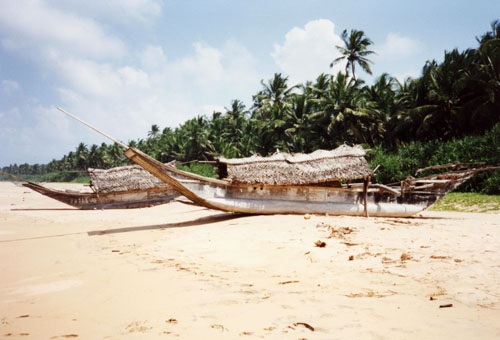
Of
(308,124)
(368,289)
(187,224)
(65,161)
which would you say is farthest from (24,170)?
(368,289)

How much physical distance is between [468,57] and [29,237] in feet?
86.1

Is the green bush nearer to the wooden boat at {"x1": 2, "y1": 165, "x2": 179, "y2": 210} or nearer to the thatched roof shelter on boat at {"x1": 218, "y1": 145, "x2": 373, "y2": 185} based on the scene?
the thatched roof shelter on boat at {"x1": 218, "y1": 145, "x2": 373, "y2": 185}

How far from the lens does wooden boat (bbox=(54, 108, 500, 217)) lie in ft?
27.3

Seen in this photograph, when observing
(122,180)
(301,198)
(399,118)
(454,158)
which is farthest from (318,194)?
(399,118)

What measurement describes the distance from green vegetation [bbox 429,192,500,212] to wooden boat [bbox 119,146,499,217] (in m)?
3.16

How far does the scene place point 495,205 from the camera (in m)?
11.3

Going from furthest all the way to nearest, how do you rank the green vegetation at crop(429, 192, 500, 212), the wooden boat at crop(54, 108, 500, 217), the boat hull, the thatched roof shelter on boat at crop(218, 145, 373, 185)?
1. the green vegetation at crop(429, 192, 500, 212)
2. the thatched roof shelter on boat at crop(218, 145, 373, 185)
3. the wooden boat at crop(54, 108, 500, 217)
4. the boat hull

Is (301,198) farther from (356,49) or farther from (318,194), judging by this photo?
(356,49)

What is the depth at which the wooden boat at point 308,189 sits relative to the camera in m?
8.31

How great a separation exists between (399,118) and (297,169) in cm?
1715

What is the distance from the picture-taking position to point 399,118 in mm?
22141

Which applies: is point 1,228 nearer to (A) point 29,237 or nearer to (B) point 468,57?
(A) point 29,237

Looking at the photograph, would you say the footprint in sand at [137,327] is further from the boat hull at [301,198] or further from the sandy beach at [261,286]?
the boat hull at [301,198]

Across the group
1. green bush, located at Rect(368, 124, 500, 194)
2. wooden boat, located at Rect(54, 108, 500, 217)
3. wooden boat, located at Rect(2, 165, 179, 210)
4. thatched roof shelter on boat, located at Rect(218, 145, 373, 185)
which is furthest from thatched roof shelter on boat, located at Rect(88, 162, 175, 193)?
green bush, located at Rect(368, 124, 500, 194)
